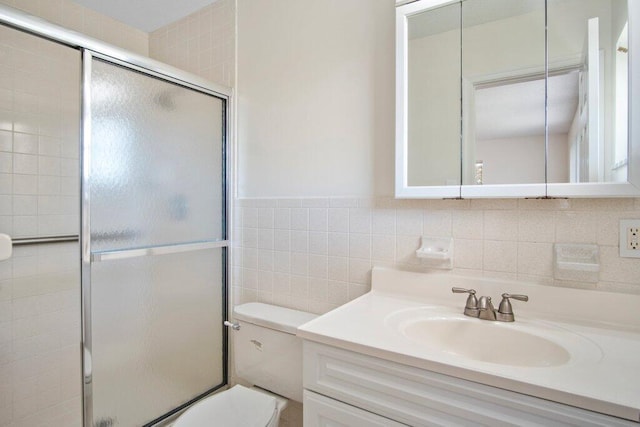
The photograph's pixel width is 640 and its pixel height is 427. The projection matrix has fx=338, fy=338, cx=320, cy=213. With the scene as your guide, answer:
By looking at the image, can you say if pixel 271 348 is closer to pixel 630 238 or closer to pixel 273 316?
pixel 273 316

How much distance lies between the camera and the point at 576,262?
1.05m

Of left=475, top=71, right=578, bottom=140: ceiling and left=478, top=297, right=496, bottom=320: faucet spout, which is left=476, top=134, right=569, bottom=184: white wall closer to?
left=475, top=71, right=578, bottom=140: ceiling

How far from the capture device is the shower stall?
50.6 inches

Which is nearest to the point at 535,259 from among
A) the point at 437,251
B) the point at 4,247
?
the point at 437,251

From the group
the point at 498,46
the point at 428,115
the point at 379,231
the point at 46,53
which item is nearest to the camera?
the point at 498,46

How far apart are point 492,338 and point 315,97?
1.21 meters

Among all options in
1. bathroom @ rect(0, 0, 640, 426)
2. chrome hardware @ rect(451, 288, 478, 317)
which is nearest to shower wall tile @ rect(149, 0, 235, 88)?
bathroom @ rect(0, 0, 640, 426)

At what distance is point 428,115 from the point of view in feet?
4.22

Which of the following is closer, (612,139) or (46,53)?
(612,139)

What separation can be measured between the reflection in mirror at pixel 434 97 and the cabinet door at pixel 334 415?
2.61ft

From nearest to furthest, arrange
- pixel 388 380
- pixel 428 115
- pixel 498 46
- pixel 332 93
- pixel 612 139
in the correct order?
pixel 388 380, pixel 612 139, pixel 498 46, pixel 428 115, pixel 332 93

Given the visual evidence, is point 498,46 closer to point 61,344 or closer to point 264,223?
point 264,223

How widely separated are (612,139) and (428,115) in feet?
1.82

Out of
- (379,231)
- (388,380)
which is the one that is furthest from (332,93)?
(388,380)
